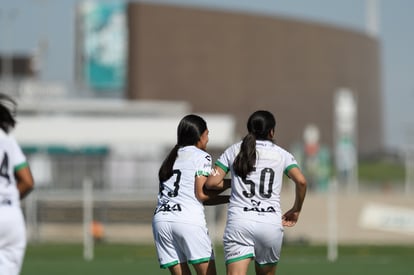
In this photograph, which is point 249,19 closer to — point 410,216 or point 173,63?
point 173,63

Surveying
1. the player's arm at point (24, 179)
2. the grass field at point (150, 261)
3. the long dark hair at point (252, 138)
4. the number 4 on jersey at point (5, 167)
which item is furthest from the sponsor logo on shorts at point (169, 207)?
the grass field at point (150, 261)

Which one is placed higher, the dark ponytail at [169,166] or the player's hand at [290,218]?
the dark ponytail at [169,166]

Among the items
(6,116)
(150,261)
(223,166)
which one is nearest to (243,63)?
(150,261)

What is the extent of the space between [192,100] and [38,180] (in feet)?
177

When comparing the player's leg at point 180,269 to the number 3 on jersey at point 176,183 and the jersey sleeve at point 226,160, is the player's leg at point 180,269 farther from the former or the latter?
the jersey sleeve at point 226,160

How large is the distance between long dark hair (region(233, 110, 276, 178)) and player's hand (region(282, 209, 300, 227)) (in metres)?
0.57

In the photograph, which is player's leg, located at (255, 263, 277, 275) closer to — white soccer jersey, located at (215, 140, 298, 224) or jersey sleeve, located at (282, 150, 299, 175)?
white soccer jersey, located at (215, 140, 298, 224)

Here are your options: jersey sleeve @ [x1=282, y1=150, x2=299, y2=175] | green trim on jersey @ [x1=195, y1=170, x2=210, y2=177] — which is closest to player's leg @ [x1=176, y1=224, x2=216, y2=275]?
green trim on jersey @ [x1=195, y1=170, x2=210, y2=177]

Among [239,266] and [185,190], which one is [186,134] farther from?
[239,266]

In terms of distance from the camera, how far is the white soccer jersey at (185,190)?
391 inches

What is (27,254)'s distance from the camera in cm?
2733

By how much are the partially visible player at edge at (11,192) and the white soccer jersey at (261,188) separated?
7.06 feet

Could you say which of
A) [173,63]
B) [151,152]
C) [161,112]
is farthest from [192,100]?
[151,152]

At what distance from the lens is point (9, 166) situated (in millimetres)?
8180
